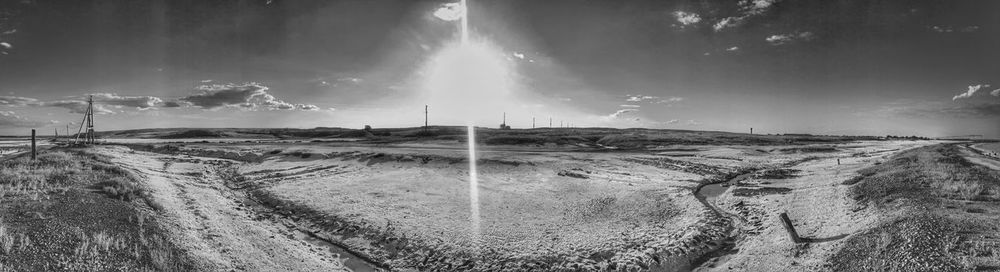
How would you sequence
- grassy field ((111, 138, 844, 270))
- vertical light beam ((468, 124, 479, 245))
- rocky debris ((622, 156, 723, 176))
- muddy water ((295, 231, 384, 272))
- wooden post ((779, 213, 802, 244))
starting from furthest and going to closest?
rocky debris ((622, 156, 723, 176)), vertical light beam ((468, 124, 479, 245)), wooden post ((779, 213, 802, 244)), grassy field ((111, 138, 844, 270)), muddy water ((295, 231, 384, 272))

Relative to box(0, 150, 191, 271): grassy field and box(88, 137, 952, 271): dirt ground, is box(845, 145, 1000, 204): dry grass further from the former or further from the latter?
box(0, 150, 191, 271): grassy field

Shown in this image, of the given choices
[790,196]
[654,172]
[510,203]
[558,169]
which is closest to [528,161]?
[558,169]

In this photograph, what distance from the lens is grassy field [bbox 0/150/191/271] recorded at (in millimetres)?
10188

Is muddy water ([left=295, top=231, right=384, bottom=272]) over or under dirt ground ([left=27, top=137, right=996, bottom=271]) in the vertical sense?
under

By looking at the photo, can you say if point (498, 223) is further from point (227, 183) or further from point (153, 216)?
point (227, 183)

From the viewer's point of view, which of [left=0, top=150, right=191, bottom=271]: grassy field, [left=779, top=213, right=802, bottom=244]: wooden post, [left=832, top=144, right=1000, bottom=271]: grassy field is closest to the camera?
[left=0, top=150, right=191, bottom=271]: grassy field

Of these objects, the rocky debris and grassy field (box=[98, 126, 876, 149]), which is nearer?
the rocky debris

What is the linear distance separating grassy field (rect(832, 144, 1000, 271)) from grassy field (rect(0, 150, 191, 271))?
1839 centimetres

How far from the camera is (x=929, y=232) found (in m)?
12.2

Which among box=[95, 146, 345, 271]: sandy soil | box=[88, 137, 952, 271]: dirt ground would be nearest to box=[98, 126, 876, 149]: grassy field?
box=[88, 137, 952, 271]: dirt ground

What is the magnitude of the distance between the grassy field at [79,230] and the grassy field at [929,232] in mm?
18393

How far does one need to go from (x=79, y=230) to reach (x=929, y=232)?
24.7m

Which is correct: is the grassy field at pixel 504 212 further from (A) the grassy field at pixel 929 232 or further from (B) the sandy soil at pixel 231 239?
(A) the grassy field at pixel 929 232

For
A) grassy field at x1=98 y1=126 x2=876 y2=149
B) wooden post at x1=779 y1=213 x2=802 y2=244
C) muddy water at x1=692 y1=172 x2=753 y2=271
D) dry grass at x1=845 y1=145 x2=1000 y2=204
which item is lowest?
muddy water at x1=692 y1=172 x2=753 y2=271
